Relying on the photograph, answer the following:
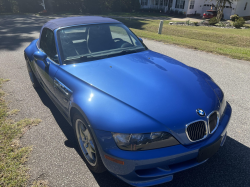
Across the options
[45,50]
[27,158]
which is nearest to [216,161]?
[27,158]

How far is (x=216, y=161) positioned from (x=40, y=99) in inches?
143

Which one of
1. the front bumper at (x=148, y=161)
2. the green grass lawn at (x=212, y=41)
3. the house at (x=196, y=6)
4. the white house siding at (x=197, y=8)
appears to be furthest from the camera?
the white house siding at (x=197, y=8)

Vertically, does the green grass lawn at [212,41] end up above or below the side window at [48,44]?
below

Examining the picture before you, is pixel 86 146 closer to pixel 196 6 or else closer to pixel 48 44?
pixel 48 44

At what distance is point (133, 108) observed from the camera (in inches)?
80.9

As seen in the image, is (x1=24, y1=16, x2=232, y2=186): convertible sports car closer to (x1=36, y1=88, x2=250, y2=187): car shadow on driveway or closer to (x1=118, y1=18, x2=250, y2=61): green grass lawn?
(x1=36, y1=88, x2=250, y2=187): car shadow on driveway

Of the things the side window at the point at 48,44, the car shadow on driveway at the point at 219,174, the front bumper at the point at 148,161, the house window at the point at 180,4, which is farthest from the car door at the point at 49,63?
the house window at the point at 180,4

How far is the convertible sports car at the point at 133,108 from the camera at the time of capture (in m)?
1.91

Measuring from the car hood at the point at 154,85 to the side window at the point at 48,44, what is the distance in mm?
532

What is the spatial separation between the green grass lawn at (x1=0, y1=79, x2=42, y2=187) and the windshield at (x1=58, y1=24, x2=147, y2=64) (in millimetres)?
1421

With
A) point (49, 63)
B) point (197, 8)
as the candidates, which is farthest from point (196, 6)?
point (49, 63)

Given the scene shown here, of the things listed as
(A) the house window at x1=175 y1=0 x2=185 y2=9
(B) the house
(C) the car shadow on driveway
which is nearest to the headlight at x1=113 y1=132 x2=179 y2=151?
(C) the car shadow on driveway

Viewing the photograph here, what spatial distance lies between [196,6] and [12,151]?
38393 millimetres

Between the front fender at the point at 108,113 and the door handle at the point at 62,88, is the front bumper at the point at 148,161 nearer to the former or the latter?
the front fender at the point at 108,113
